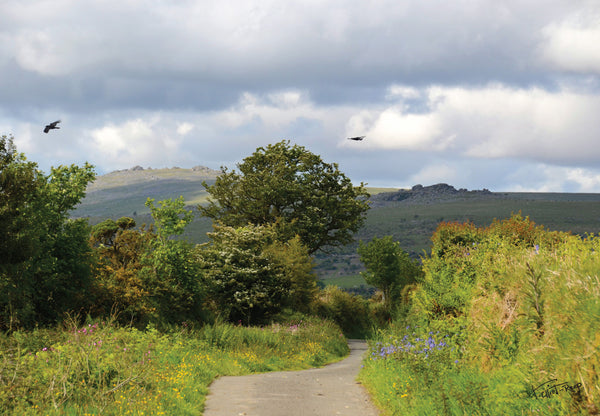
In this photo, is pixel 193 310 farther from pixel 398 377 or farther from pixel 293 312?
pixel 398 377

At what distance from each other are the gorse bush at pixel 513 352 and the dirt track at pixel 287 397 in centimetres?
70

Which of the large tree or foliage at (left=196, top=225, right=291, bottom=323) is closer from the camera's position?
foliage at (left=196, top=225, right=291, bottom=323)

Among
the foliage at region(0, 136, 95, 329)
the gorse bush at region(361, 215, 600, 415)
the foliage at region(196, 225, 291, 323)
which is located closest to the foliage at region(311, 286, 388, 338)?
the foliage at region(196, 225, 291, 323)

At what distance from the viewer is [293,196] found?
50.3m

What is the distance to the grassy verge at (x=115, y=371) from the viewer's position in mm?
10633

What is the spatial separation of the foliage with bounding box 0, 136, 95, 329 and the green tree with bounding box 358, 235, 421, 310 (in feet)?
133

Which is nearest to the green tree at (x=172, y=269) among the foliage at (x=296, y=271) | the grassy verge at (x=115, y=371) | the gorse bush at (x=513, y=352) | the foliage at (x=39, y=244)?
the foliage at (x=39, y=244)

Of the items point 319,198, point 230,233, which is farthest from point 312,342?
point 319,198

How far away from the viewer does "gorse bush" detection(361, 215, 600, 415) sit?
7438 millimetres

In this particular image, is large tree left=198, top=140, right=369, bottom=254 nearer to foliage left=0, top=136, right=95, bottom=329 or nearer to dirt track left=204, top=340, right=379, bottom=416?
foliage left=0, top=136, right=95, bottom=329

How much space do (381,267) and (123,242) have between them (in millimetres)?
36222

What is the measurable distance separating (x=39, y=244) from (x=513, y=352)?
1899 centimetres
